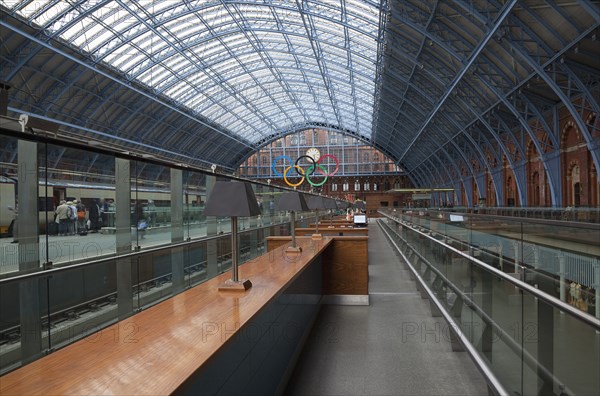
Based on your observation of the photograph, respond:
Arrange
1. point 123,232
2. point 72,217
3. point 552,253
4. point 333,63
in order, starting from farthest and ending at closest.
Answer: point 333,63 < point 123,232 < point 72,217 < point 552,253

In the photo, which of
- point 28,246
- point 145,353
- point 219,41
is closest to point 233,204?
point 28,246

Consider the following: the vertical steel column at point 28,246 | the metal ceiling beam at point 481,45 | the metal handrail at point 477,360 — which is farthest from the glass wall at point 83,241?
the metal ceiling beam at point 481,45

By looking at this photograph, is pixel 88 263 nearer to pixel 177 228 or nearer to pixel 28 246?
pixel 28 246

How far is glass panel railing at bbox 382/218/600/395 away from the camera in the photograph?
191 centimetres

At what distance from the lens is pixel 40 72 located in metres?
29.1

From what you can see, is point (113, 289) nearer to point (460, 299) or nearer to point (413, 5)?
point (460, 299)

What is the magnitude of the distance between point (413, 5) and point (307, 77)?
25.2 meters

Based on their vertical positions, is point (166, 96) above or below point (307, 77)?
below

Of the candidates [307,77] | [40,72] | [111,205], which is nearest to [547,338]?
[111,205]

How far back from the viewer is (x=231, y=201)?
11.1 feet

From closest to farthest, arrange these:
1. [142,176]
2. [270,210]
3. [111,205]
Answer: [111,205] < [142,176] < [270,210]

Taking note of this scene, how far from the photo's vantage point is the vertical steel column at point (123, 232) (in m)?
3.51

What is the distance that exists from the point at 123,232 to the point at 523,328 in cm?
319

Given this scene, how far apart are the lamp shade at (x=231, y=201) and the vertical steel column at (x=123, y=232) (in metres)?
0.87
